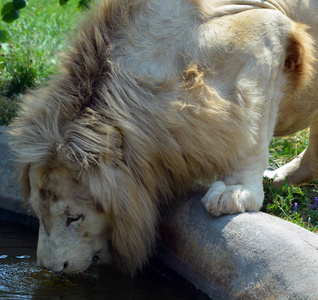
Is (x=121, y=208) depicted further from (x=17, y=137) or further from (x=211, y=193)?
(x=17, y=137)

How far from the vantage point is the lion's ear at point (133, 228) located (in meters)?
3.12

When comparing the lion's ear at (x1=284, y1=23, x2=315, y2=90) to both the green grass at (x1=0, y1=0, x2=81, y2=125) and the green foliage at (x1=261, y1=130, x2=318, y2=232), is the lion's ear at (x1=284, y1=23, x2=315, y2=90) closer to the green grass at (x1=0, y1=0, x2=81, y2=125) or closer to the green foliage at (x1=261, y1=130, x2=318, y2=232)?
the green foliage at (x1=261, y1=130, x2=318, y2=232)

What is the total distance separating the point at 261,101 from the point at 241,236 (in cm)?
87

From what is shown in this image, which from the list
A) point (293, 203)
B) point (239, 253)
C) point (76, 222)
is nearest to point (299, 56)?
point (293, 203)

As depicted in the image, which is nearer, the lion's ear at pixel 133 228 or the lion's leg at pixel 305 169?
the lion's ear at pixel 133 228

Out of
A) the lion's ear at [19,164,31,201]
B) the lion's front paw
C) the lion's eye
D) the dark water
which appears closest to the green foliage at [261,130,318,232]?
the lion's front paw

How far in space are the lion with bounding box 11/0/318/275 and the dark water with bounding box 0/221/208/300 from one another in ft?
0.38

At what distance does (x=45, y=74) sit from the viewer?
6105 mm

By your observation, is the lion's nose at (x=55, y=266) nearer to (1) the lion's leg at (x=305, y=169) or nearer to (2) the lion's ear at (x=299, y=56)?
(2) the lion's ear at (x=299, y=56)

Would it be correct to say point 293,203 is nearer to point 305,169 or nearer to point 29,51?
point 305,169

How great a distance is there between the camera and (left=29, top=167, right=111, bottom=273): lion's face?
310 centimetres

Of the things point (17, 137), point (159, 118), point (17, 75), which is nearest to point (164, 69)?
point (159, 118)

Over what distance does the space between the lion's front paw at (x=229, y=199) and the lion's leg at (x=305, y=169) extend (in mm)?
1398

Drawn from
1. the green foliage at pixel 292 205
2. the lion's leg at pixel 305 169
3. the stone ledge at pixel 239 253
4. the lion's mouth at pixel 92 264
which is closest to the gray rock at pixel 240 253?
the stone ledge at pixel 239 253
